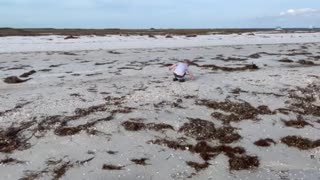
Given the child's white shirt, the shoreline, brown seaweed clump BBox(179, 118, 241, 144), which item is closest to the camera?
brown seaweed clump BBox(179, 118, 241, 144)

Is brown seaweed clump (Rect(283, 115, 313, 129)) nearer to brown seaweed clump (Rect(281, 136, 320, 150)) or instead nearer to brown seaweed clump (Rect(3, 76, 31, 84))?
brown seaweed clump (Rect(281, 136, 320, 150))

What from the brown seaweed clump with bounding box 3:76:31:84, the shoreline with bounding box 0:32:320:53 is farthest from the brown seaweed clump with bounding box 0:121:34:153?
the shoreline with bounding box 0:32:320:53

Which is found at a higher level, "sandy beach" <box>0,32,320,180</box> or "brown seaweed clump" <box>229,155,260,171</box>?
"sandy beach" <box>0,32,320,180</box>

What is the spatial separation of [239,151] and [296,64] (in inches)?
615

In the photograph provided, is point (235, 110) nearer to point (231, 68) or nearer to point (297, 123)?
point (297, 123)

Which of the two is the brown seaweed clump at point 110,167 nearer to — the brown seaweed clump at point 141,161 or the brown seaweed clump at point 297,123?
the brown seaweed clump at point 141,161

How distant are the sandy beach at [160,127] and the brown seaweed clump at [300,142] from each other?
25 millimetres

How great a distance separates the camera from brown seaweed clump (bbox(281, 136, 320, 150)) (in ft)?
36.1

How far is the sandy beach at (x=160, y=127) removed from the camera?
952 centimetres

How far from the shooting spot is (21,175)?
8992 mm

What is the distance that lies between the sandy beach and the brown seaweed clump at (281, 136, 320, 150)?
0.02 meters

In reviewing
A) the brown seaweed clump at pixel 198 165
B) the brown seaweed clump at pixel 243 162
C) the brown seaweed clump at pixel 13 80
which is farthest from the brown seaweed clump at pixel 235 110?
the brown seaweed clump at pixel 13 80

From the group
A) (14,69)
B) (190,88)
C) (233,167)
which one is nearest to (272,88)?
(190,88)

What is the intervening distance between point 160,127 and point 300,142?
3.56m
